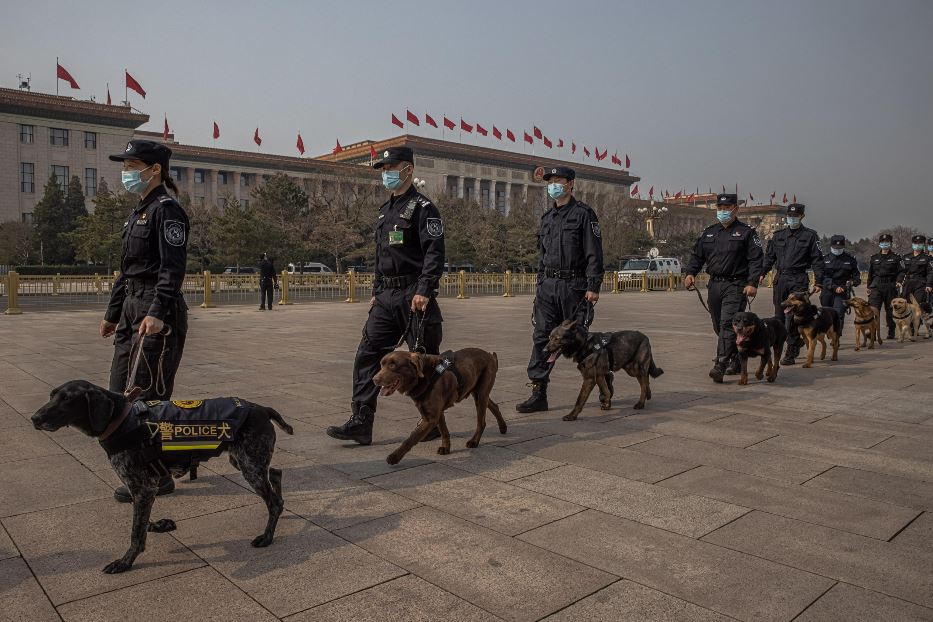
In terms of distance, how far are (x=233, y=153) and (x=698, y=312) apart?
6207 centimetres

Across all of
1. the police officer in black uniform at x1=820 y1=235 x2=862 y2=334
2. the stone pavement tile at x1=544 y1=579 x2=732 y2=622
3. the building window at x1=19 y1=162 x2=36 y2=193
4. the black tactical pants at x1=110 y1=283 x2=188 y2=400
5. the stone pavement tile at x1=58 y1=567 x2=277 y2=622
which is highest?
the building window at x1=19 y1=162 x2=36 y2=193

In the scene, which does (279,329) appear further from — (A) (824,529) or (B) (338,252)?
(B) (338,252)

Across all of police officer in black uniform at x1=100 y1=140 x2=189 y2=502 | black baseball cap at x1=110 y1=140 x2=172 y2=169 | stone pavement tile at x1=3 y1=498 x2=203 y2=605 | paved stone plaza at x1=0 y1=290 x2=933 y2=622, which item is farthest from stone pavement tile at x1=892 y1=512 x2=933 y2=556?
black baseball cap at x1=110 y1=140 x2=172 y2=169

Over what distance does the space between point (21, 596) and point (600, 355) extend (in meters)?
4.29

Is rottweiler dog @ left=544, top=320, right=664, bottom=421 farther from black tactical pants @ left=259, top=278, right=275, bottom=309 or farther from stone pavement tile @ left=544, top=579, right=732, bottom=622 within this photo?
black tactical pants @ left=259, top=278, right=275, bottom=309

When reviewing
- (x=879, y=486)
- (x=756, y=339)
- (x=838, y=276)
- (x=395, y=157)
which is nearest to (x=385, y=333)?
(x=395, y=157)

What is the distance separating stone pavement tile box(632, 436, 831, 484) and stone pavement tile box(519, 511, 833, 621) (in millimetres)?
1268

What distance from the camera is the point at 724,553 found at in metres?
2.96

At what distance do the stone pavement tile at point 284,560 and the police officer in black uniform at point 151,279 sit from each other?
677 millimetres

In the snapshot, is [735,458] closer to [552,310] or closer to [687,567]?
[687,567]

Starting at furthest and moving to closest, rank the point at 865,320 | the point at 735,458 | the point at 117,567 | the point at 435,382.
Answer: the point at 865,320
the point at 735,458
the point at 435,382
the point at 117,567

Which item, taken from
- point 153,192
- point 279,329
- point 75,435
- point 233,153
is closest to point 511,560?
point 153,192

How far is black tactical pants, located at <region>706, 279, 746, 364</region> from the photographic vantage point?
25.0 ft

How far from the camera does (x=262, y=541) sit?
306cm
